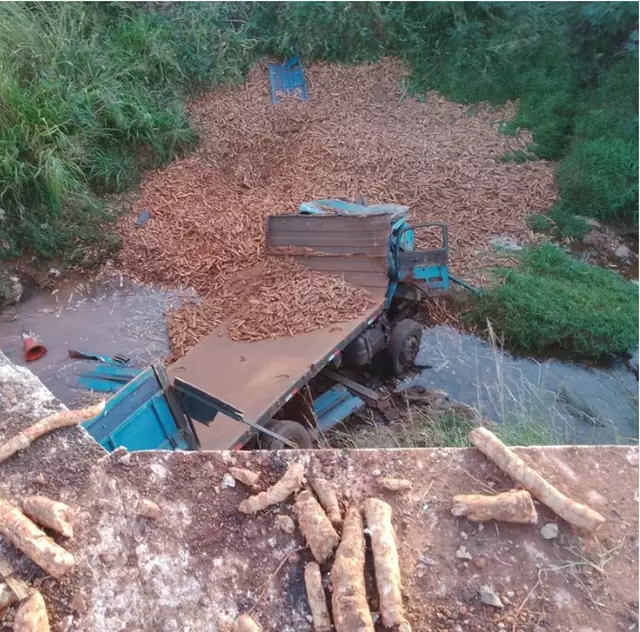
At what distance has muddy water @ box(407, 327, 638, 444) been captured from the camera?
241 inches

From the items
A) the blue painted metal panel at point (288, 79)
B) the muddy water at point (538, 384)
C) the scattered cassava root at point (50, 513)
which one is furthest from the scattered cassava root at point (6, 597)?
the blue painted metal panel at point (288, 79)

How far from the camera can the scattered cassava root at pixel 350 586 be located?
2018 mm

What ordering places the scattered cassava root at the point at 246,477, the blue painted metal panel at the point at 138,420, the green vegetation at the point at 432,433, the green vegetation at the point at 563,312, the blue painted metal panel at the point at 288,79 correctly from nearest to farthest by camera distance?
the scattered cassava root at the point at 246,477 < the blue painted metal panel at the point at 138,420 < the green vegetation at the point at 432,433 < the green vegetation at the point at 563,312 < the blue painted metal panel at the point at 288,79

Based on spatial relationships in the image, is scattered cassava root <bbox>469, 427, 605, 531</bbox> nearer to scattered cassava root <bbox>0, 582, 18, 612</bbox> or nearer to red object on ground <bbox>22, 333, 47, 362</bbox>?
scattered cassava root <bbox>0, 582, 18, 612</bbox>

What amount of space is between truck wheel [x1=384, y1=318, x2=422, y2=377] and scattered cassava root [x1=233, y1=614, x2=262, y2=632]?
4526mm

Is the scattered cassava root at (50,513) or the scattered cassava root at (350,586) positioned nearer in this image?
the scattered cassava root at (350,586)

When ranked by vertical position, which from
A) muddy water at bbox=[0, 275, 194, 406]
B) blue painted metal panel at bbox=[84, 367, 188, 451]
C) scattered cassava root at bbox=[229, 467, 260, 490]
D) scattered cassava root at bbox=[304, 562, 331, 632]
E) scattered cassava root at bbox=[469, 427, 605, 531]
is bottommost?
muddy water at bbox=[0, 275, 194, 406]

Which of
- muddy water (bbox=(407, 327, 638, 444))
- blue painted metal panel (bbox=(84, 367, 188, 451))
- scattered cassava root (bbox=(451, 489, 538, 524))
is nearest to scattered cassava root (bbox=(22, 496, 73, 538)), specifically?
blue painted metal panel (bbox=(84, 367, 188, 451))

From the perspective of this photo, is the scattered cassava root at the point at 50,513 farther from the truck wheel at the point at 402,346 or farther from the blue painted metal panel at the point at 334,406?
the truck wheel at the point at 402,346

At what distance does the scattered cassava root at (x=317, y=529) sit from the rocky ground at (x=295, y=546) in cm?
8

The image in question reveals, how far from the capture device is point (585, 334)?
6895 mm

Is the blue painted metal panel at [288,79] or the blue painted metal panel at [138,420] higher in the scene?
the blue painted metal panel at [288,79]

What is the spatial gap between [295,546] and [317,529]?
5.8 inches

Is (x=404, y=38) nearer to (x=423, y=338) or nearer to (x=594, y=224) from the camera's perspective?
(x=594, y=224)
